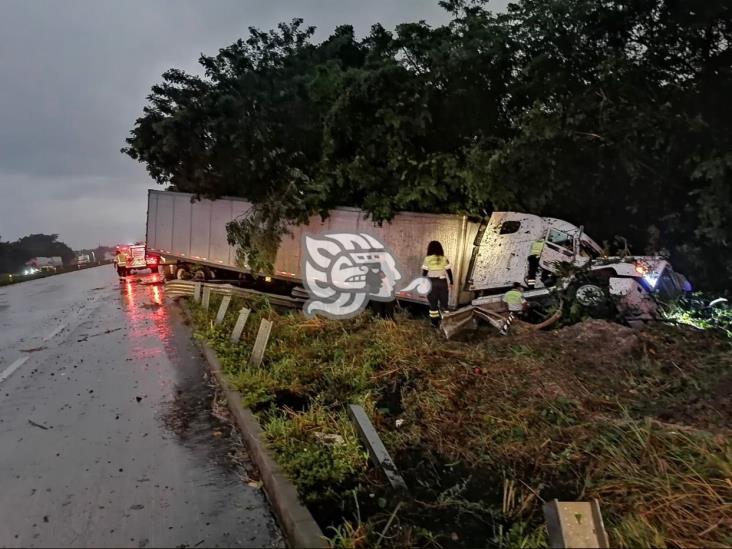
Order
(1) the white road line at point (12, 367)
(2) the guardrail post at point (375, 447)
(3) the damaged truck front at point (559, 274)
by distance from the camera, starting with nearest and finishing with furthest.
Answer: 1. (2) the guardrail post at point (375, 447)
2. (1) the white road line at point (12, 367)
3. (3) the damaged truck front at point (559, 274)

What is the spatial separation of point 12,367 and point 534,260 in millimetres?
9109

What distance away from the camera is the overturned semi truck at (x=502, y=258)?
28.7 feet

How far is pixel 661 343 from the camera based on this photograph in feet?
20.8

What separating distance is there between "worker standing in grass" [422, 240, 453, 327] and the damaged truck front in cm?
57

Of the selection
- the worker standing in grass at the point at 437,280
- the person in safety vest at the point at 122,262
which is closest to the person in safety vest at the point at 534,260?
the worker standing in grass at the point at 437,280

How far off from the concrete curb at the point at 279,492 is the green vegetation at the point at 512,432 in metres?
0.12

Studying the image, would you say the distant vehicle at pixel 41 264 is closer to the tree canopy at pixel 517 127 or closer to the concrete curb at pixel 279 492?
the tree canopy at pixel 517 127

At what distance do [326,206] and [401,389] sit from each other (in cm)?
735

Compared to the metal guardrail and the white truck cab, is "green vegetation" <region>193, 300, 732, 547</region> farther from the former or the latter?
the metal guardrail

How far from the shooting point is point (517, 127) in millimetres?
9289

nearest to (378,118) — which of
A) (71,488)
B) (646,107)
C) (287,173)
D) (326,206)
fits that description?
(326,206)

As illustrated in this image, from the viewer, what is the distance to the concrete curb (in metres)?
3.33

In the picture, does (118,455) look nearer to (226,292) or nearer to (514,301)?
(514,301)

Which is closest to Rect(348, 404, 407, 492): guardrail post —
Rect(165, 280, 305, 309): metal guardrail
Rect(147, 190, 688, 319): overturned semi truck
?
Rect(147, 190, 688, 319): overturned semi truck
